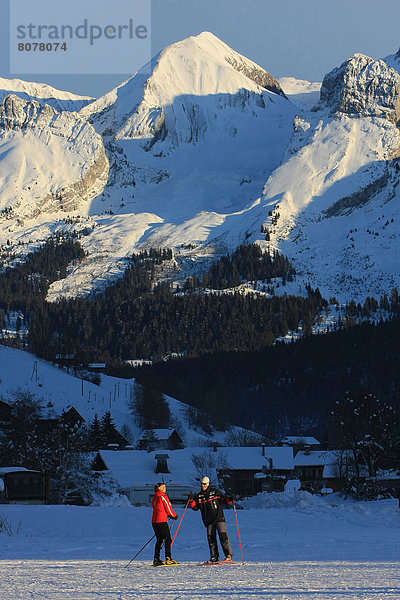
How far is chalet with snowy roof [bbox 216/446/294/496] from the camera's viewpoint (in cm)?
10956

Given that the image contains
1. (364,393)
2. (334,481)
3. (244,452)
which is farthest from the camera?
(244,452)

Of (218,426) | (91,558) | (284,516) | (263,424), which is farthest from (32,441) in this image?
(263,424)

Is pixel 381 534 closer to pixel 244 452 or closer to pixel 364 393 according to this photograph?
pixel 364 393

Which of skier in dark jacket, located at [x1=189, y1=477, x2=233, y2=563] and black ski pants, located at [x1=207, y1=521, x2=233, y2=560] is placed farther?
skier in dark jacket, located at [x1=189, y1=477, x2=233, y2=563]

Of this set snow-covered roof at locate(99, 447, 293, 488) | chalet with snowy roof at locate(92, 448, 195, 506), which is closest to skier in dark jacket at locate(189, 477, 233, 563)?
chalet with snowy roof at locate(92, 448, 195, 506)

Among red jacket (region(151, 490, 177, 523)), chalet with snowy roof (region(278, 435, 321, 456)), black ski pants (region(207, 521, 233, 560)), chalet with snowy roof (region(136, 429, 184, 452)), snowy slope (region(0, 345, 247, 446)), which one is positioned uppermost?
snowy slope (region(0, 345, 247, 446))

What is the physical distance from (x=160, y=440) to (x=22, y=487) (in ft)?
238

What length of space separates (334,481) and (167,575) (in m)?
93.4

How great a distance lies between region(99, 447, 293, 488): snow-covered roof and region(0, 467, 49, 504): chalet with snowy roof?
26.2m

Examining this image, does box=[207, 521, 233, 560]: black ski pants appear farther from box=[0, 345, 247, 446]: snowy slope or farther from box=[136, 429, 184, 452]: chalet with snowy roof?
box=[0, 345, 247, 446]: snowy slope

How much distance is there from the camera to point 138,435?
487ft

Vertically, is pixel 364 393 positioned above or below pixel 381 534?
above

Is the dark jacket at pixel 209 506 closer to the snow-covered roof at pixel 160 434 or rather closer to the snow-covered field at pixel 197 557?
the snow-covered field at pixel 197 557

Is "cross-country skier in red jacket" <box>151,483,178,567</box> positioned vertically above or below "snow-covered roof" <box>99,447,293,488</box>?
above
